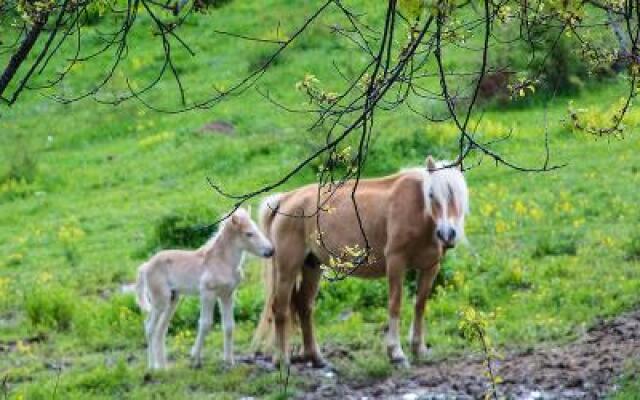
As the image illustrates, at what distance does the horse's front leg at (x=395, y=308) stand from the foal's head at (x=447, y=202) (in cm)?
51

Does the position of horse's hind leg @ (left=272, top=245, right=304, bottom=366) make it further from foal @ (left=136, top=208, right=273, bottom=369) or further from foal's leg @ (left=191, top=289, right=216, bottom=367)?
foal's leg @ (left=191, top=289, right=216, bottom=367)

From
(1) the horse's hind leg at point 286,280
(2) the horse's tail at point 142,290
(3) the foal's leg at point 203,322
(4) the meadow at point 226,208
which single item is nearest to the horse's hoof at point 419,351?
(4) the meadow at point 226,208

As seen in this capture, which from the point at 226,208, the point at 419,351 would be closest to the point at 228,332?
the point at 419,351

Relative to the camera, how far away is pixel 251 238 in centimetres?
1144

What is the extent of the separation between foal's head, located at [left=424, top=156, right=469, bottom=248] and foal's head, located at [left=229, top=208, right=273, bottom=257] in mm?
1645

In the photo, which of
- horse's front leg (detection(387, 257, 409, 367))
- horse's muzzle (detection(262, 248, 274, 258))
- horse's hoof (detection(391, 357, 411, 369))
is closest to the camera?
horse's hoof (detection(391, 357, 411, 369))

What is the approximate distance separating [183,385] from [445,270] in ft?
13.2

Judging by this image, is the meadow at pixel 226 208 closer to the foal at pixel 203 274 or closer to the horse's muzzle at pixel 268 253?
the foal at pixel 203 274

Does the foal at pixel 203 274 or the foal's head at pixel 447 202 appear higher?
the foal's head at pixel 447 202

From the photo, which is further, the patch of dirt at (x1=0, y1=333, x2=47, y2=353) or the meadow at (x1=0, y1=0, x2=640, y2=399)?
the patch of dirt at (x1=0, y1=333, x2=47, y2=353)

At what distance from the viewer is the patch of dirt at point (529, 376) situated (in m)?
9.59

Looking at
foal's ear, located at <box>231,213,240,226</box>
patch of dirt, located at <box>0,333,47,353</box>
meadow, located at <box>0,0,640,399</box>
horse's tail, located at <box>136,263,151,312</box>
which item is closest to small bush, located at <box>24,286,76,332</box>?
meadow, located at <box>0,0,640,399</box>

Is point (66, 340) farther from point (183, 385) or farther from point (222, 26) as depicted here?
point (222, 26)

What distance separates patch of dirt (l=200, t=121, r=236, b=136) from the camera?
23.9 metres
